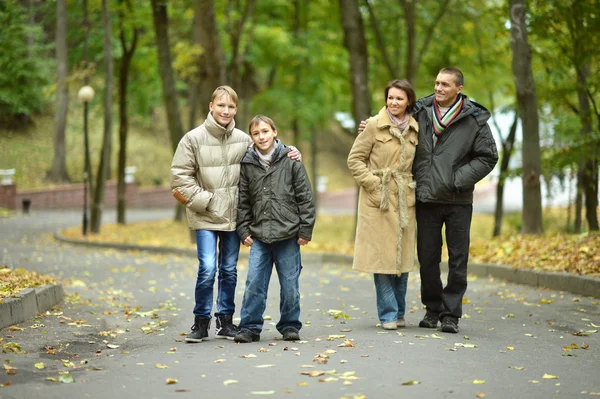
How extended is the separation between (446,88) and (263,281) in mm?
2295

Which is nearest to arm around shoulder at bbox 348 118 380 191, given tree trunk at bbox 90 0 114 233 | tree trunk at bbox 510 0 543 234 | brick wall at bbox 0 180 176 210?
tree trunk at bbox 510 0 543 234

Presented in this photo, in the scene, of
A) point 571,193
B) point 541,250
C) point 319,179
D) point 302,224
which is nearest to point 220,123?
point 302,224

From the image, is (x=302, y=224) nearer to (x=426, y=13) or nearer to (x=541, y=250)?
(x=541, y=250)

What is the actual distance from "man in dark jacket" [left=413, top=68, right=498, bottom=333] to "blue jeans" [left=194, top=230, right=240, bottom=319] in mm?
1713

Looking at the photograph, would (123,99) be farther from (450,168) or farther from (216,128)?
(450,168)

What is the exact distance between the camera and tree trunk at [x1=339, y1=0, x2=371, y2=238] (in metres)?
19.7

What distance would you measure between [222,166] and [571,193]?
15.4 metres

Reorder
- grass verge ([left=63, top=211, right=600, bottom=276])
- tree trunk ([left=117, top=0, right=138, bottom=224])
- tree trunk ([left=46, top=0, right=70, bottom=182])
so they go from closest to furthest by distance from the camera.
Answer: grass verge ([left=63, top=211, right=600, bottom=276])
tree trunk ([left=117, top=0, right=138, bottom=224])
tree trunk ([left=46, top=0, right=70, bottom=182])

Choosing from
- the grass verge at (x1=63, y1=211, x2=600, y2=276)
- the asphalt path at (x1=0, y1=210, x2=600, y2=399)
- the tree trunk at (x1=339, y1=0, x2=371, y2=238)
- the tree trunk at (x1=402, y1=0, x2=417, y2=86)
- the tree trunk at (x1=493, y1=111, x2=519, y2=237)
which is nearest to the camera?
the asphalt path at (x1=0, y1=210, x2=600, y2=399)

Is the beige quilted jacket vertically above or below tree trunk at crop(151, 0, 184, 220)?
below

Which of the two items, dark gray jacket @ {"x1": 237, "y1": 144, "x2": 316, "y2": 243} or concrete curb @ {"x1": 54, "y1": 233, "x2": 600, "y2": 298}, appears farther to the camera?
concrete curb @ {"x1": 54, "y1": 233, "x2": 600, "y2": 298}

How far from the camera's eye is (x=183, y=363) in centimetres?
648

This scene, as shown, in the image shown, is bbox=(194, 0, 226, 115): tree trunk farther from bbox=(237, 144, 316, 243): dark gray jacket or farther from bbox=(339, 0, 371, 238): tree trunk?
bbox=(237, 144, 316, 243): dark gray jacket

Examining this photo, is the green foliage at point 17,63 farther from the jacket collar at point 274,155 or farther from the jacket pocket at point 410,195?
the jacket pocket at point 410,195
